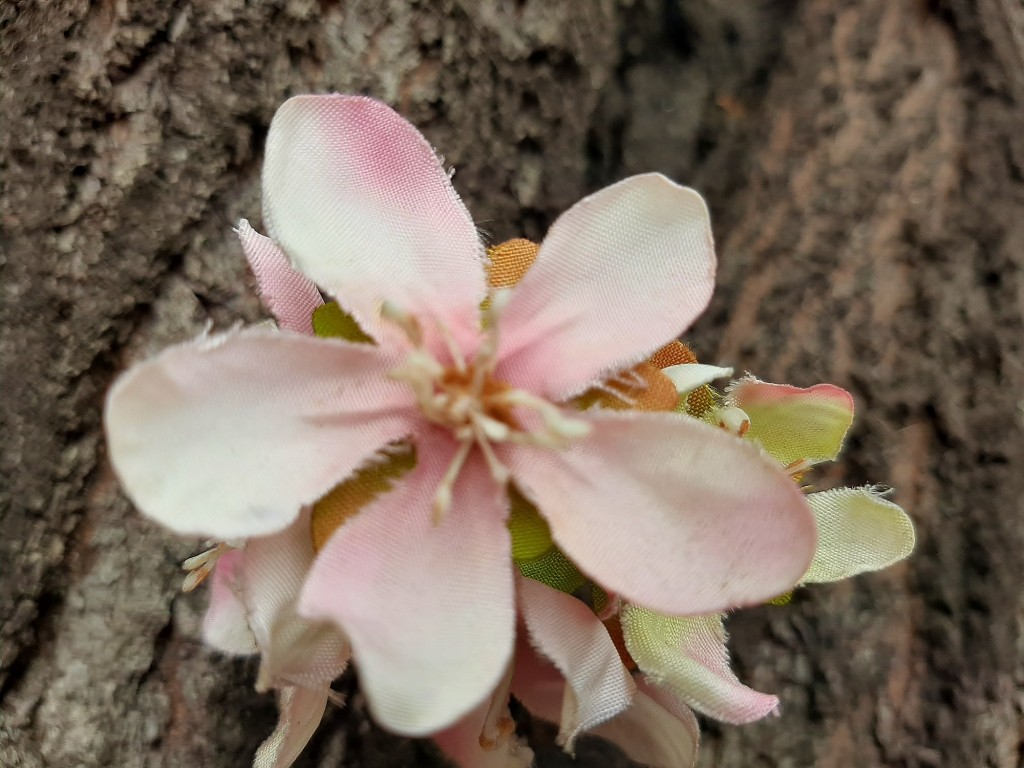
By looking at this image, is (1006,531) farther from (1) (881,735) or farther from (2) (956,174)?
(2) (956,174)

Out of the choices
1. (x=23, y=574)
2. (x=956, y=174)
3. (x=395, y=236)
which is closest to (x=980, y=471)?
(x=956, y=174)

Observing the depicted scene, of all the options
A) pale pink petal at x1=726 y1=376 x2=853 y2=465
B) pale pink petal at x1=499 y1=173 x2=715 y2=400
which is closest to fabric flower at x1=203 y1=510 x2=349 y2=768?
pale pink petal at x1=499 y1=173 x2=715 y2=400

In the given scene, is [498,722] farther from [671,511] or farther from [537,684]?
[671,511]

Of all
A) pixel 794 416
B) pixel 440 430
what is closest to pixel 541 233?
pixel 794 416

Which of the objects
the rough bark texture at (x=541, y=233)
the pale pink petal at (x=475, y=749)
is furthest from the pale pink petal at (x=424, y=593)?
the rough bark texture at (x=541, y=233)

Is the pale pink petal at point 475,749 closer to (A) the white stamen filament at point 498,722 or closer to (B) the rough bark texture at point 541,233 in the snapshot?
(A) the white stamen filament at point 498,722
